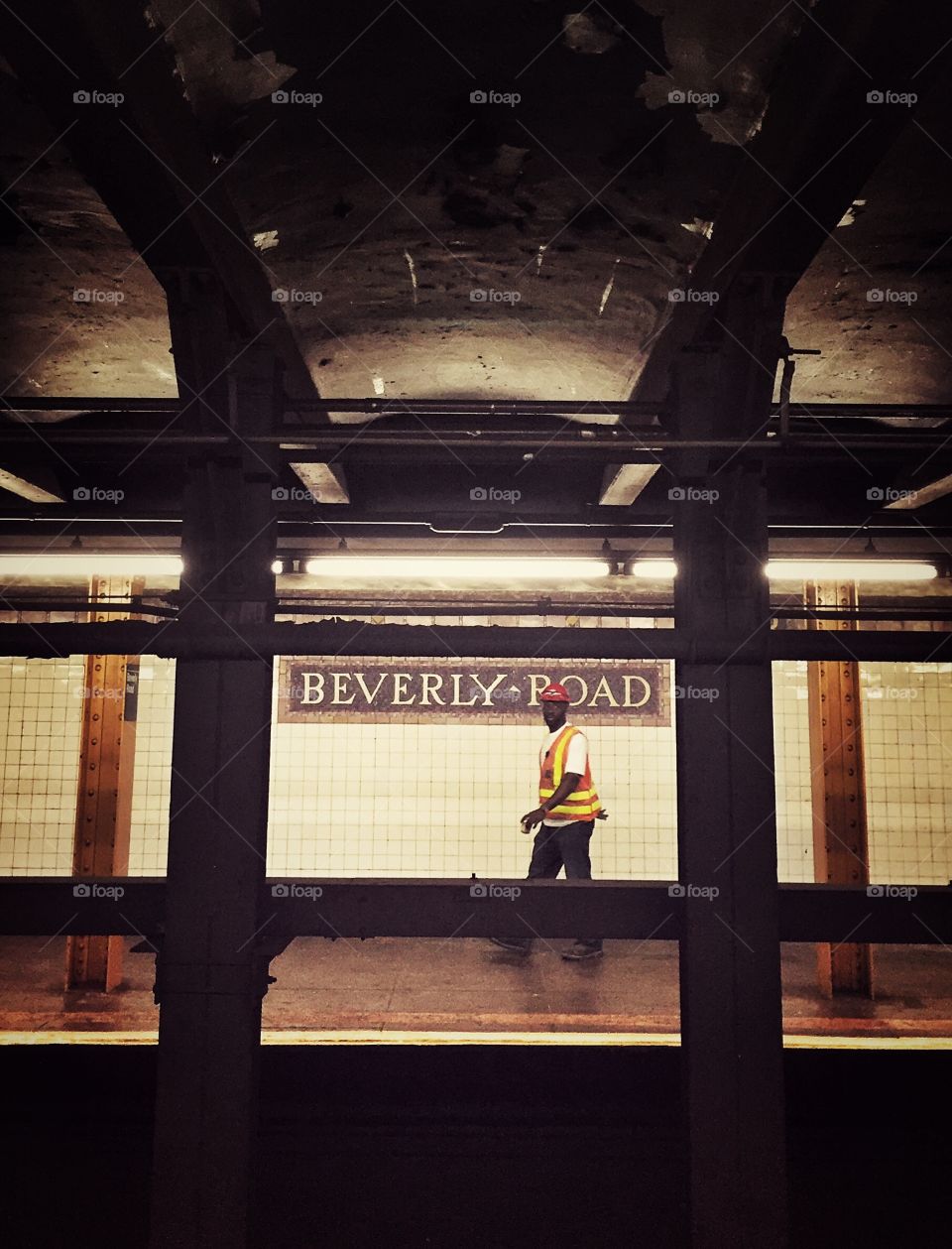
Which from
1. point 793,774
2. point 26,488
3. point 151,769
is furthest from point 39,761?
point 793,774

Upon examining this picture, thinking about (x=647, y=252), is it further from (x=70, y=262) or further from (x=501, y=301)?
(x=70, y=262)

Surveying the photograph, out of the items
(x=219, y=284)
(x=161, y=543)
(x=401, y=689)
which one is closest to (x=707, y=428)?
(x=219, y=284)

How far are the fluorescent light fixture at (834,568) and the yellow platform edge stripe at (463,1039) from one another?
2.74 metres

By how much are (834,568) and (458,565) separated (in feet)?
8.30

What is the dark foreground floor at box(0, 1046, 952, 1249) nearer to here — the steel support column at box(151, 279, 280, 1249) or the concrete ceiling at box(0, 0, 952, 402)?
the steel support column at box(151, 279, 280, 1249)

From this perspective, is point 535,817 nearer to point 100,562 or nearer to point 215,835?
point 215,835

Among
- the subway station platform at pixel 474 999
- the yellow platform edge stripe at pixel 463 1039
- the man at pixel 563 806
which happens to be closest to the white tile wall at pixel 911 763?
the subway station platform at pixel 474 999

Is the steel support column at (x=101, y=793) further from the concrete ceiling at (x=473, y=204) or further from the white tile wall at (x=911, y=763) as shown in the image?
the white tile wall at (x=911, y=763)

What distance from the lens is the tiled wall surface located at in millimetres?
7664

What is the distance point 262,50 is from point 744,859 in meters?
2.62

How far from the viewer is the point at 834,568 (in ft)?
17.9

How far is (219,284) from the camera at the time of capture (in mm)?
2471

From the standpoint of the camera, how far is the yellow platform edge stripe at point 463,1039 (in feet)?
12.4

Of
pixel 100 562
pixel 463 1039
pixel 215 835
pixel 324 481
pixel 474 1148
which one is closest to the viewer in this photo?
pixel 215 835
